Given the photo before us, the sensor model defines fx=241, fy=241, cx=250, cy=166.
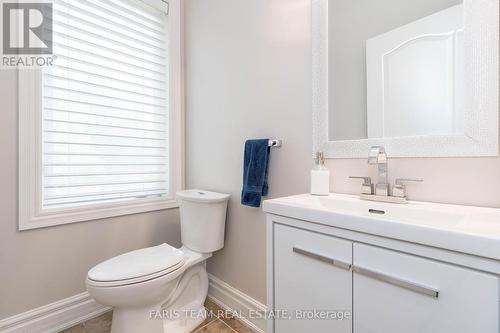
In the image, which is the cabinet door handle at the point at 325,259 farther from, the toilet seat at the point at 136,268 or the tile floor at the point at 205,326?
the tile floor at the point at 205,326

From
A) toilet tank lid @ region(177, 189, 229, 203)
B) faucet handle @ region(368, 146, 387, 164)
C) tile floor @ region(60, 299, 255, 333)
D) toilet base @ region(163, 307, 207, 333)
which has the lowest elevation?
tile floor @ region(60, 299, 255, 333)

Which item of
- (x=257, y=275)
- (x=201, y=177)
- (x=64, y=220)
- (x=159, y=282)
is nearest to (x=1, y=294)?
(x=64, y=220)

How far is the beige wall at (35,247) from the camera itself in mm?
1237

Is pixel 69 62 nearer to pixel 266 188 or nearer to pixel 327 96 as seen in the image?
pixel 266 188

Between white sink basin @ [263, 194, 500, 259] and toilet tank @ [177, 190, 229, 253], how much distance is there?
25.0 inches

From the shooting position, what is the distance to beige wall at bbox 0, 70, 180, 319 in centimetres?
124

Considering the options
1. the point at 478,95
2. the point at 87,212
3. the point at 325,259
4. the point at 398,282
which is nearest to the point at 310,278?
the point at 325,259

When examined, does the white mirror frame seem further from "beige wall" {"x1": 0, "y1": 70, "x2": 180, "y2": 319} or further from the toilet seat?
"beige wall" {"x1": 0, "y1": 70, "x2": 180, "y2": 319}

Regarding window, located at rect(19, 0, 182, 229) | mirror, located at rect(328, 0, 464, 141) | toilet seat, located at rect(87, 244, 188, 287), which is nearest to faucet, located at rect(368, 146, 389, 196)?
mirror, located at rect(328, 0, 464, 141)

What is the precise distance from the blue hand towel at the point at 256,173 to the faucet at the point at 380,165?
52cm

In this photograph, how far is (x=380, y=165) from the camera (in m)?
0.95

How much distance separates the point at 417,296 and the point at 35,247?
1746 mm

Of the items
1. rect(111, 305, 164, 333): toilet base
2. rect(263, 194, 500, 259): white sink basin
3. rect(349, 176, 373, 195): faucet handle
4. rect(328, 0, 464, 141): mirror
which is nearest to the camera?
rect(263, 194, 500, 259): white sink basin

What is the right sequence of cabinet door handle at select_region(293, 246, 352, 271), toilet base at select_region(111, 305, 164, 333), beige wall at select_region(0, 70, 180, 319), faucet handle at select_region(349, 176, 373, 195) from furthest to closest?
beige wall at select_region(0, 70, 180, 319) < toilet base at select_region(111, 305, 164, 333) < faucet handle at select_region(349, 176, 373, 195) < cabinet door handle at select_region(293, 246, 352, 271)
